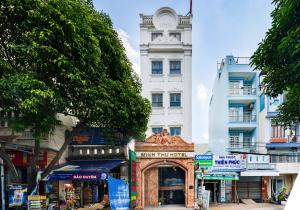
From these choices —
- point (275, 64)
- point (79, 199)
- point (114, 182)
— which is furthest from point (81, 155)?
point (275, 64)

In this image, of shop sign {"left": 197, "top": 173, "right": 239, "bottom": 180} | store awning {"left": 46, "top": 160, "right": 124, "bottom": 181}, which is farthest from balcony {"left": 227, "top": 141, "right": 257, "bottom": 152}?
store awning {"left": 46, "top": 160, "right": 124, "bottom": 181}

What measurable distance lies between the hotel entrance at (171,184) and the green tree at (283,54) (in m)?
9.04

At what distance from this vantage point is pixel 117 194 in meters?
12.0

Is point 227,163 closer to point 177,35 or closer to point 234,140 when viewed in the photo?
point 234,140

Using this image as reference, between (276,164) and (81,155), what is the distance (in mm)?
12789

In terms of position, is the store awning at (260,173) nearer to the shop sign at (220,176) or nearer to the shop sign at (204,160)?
the shop sign at (220,176)

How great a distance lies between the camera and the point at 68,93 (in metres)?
10.2

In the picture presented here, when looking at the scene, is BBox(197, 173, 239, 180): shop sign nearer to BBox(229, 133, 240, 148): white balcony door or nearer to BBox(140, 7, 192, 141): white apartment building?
BBox(140, 7, 192, 141): white apartment building

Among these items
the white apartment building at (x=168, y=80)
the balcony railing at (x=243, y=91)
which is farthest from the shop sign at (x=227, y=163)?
the balcony railing at (x=243, y=91)

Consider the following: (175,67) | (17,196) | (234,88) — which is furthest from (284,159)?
(17,196)

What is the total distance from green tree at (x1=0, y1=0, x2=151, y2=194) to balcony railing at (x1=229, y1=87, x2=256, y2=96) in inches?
546

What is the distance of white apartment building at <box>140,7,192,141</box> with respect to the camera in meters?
20.0

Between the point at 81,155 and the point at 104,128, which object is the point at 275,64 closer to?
the point at 104,128

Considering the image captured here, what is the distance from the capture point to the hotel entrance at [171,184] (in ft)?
61.0
